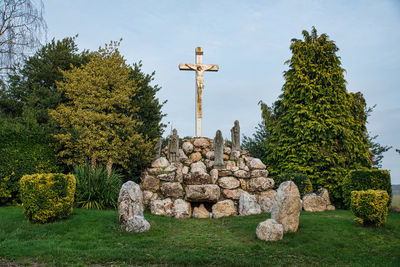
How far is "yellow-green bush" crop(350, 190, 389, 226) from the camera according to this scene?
1060cm

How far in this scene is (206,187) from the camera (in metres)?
15.5

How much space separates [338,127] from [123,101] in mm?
12471

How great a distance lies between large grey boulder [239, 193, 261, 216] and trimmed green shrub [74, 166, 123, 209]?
19.3 feet

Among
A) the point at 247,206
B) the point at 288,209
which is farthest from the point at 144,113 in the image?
the point at 288,209

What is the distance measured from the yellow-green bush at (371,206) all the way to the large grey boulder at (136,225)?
7249 millimetres

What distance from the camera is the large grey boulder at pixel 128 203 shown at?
35.9 ft

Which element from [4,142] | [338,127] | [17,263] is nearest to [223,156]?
[338,127]

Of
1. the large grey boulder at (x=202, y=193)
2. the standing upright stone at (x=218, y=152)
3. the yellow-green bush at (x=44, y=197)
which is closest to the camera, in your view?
the yellow-green bush at (x=44, y=197)

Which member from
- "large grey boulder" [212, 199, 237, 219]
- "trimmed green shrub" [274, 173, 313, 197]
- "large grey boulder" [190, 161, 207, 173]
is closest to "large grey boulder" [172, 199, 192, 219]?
"large grey boulder" [212, 199, 237, 219]

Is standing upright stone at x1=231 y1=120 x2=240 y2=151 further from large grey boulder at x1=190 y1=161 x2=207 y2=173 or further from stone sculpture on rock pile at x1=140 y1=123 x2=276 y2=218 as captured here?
large grey boulder at x1=190 y1=161 x2=207 y2=173

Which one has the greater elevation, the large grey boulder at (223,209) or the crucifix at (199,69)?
the crucifix at (199,69)

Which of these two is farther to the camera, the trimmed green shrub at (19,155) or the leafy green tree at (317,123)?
the leafy green tree at (317,123)

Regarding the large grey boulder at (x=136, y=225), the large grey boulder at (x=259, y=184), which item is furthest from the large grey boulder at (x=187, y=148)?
the large grey boulder at (x=136, y=225)

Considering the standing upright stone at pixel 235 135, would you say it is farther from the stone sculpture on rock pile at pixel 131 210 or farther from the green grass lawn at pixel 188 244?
the stone sculpture on rock pile at pixel 131 210
